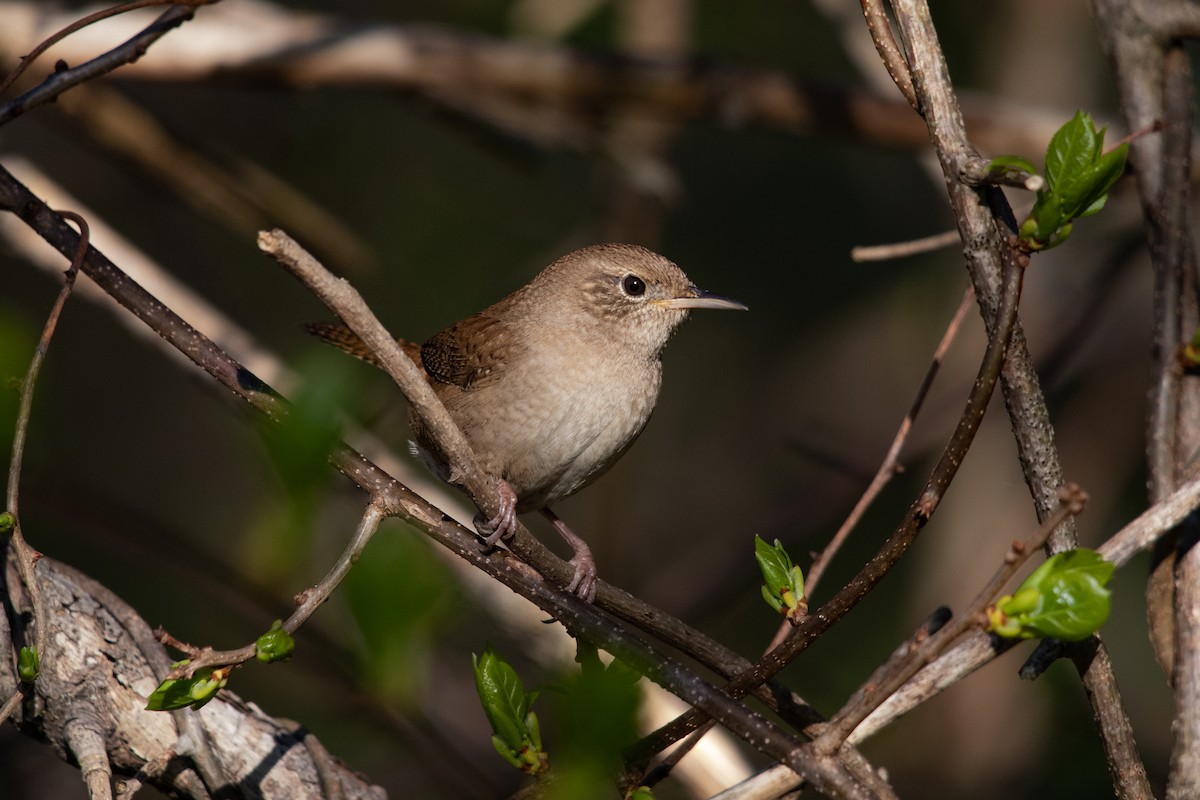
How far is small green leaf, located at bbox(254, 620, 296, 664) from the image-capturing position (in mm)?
1562

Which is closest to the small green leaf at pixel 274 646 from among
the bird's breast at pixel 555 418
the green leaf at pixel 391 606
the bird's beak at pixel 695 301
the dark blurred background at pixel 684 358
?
the green leaf at pixel 391 606

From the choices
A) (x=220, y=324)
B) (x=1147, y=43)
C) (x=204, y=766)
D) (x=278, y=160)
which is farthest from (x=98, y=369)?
(x=1147, y=43)

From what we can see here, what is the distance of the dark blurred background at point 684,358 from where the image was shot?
426cm

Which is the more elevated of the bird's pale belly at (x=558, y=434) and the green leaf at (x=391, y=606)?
the bird's pale belly at (x=558, y=434)

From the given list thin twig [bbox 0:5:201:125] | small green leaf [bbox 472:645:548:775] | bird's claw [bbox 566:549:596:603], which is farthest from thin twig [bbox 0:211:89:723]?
bird's claw [bbox 566:549:596:603]

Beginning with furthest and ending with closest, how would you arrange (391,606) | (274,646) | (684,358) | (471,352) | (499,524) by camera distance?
1. (684,358)
2. (471,352)
3. (499,524)
4. (274,646)
5. (391,606)

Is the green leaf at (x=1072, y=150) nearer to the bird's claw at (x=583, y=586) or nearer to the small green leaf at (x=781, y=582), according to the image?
the small green leaf at (x=781, y=582)

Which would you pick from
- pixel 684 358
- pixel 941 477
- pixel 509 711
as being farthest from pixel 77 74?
pixel 684 358

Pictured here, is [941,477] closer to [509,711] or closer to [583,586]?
[509,711]

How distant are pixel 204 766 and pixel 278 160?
4.26 meters

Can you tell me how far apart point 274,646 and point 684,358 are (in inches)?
214

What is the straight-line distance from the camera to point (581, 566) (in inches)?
122

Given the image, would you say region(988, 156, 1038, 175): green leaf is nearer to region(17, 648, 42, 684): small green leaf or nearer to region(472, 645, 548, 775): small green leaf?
region(472, 645, 548, 775): small green leaf

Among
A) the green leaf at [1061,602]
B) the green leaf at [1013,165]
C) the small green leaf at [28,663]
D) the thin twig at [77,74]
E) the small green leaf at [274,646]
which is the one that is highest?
the green leaf at [1013,165]
